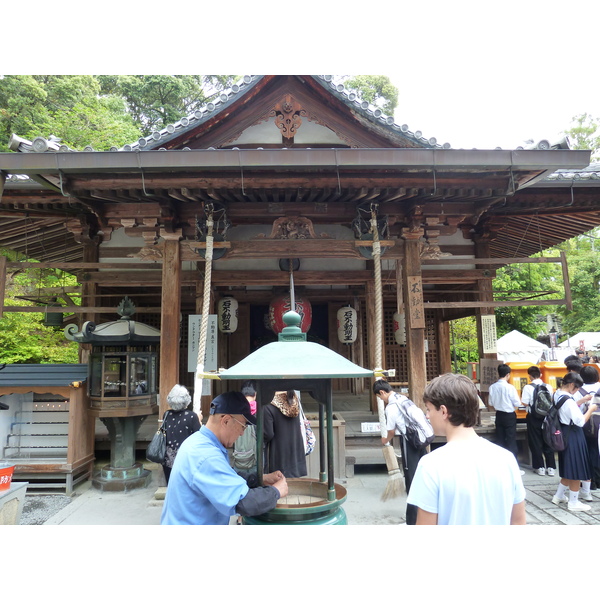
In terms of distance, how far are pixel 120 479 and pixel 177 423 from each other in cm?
224

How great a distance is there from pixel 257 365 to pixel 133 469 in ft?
17.1

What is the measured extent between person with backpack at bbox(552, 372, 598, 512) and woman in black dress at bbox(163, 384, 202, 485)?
4890 millimetres

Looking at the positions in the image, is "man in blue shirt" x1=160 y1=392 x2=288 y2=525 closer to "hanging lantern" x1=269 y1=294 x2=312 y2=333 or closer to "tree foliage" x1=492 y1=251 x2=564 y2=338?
"hanging lantern" x1=269 y1=294 x2=312 y2=333

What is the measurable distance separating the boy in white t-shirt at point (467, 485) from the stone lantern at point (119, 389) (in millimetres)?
5562

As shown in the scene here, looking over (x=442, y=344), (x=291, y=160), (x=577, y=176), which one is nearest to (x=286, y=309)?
(x=291, y=160)

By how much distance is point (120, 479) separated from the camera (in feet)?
20.8

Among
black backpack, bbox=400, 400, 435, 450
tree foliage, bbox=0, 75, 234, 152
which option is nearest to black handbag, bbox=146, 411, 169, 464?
black backpack, bbox=400, 400, 435, 450

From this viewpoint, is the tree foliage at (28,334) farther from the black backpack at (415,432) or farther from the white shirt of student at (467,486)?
the white shirt of student at (467,486)

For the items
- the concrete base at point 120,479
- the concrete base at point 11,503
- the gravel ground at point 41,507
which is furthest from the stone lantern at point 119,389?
the concrete base at point 11,503

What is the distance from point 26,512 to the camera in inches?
216

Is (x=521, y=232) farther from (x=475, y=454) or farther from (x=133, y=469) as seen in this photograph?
(x=133, y=469)

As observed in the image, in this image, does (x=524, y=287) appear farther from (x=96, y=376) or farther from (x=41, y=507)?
(x=41, y=507)

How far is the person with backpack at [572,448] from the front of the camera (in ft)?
17.7

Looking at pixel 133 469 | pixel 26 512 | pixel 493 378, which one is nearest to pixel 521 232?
pixel 493 378
